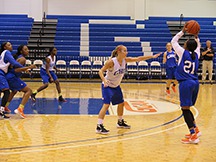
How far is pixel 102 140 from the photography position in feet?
20.4

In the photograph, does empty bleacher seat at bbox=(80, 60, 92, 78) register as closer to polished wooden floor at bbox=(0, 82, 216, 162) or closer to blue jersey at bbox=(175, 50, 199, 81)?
polished wooden floor at bbox=(0, 82, 216, 162)

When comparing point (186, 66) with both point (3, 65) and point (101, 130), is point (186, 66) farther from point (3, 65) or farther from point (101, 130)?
point (3, 65)

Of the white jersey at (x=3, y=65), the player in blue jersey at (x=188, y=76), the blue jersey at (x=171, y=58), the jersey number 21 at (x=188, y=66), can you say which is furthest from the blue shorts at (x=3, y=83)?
the blue jersey at (x=171, y=58)

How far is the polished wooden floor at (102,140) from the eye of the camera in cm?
525

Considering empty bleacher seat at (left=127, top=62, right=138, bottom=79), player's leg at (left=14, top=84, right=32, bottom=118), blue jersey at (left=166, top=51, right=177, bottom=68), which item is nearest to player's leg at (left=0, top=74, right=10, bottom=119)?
player's leg at (left=14, top=84, right=32, bottom=118)

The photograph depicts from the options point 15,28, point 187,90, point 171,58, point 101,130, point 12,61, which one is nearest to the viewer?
point 187,90

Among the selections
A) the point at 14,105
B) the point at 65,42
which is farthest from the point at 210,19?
the point at 14,105

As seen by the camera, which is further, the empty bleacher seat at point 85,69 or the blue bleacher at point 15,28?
the blue bleacher at point 15,28

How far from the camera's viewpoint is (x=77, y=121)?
312 inches

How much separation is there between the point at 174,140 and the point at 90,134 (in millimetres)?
1442

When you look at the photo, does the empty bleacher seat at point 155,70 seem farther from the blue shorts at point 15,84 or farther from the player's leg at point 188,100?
the player's leg at point 188,100

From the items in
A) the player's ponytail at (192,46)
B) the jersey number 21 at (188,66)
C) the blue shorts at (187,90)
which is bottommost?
the blue shorts at (187,90)

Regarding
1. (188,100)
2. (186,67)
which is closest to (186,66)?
(186,67)

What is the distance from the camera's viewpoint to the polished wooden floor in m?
5.25
